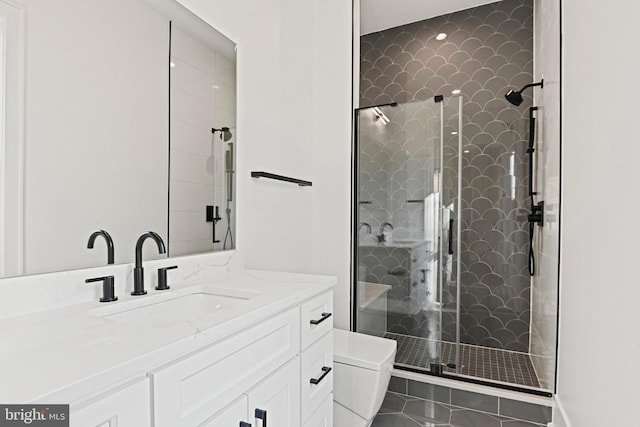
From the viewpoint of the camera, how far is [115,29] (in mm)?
1244

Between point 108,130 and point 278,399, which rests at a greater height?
point 108,130

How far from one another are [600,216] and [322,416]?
1.28 metres

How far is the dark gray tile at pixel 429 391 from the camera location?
2186 millimetres

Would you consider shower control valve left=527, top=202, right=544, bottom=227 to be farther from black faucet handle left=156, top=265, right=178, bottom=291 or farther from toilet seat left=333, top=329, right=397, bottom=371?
black faucet handle left=156, top=265, right=178, bottom=291

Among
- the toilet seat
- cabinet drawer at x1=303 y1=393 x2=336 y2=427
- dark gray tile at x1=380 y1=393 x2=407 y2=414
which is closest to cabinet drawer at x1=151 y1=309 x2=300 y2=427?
cabinet drawer at x1=303 y1=393 x2=336 y2=427

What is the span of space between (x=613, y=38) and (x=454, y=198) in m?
1.26

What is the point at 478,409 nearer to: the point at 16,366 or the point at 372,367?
the point at 372,367

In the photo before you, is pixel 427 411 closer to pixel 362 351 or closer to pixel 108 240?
pixel 362 351

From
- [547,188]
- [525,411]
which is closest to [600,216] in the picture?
[547,188]

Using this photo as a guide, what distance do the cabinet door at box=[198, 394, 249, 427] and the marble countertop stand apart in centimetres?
19

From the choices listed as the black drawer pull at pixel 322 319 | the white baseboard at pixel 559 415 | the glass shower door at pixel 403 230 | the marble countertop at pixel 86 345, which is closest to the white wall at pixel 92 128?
the marble countertop at pixel 86 345

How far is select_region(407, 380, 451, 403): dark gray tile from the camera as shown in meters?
2.19

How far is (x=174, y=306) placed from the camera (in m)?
1.27

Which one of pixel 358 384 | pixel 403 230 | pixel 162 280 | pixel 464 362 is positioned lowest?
pixel 464 362
